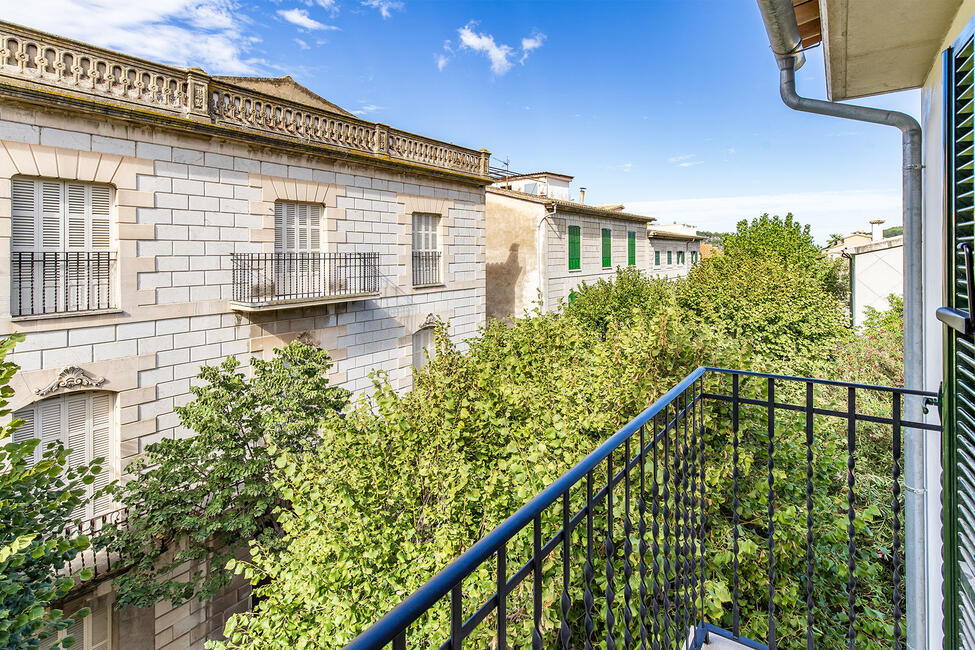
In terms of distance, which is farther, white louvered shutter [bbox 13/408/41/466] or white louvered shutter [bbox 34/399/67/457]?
white louvered shutter [bbox 34/399/67/457]

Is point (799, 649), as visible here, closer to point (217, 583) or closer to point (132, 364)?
point (217, 583)

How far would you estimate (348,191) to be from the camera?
1065 cm

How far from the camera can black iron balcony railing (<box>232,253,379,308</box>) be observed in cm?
893

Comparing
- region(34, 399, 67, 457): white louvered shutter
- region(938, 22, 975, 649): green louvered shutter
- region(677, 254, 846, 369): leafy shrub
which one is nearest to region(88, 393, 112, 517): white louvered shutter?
region(34, 399, 67, 457): white louvered shutter

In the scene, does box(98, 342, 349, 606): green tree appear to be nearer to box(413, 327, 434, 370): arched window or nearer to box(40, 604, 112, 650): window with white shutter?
box(40, 604, 112, 650): window with white shutter

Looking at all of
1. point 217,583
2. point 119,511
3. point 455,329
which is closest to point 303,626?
point 217,583

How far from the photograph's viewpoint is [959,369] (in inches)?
69.6

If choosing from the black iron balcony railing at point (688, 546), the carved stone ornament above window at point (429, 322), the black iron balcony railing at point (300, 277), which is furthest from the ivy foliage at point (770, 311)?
the black iron balcony railing at point (300, 277)

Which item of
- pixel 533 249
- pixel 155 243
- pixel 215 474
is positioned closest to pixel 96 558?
pixel 215 474

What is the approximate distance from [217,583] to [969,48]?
8697mm

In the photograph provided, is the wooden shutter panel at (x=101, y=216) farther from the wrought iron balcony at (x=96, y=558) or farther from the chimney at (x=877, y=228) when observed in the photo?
the chimney at (x=877, y=228)

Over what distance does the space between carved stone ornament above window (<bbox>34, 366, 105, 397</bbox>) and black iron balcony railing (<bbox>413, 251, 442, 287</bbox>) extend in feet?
22.0

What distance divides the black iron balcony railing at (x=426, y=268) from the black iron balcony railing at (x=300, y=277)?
1.29 metres

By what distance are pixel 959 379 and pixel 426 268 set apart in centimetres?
1149
